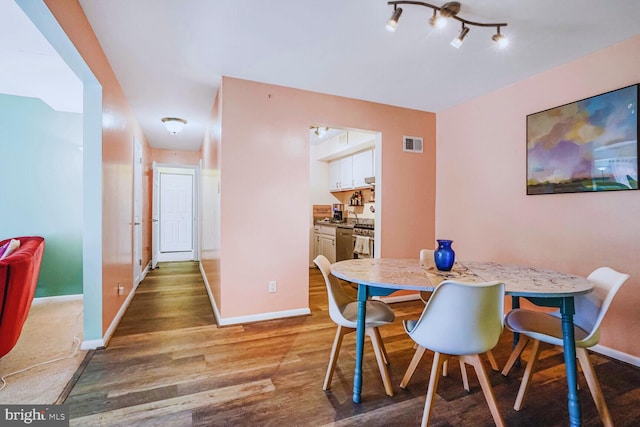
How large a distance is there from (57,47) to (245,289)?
2279 mm

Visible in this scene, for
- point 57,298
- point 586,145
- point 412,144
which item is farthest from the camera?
point 412,144

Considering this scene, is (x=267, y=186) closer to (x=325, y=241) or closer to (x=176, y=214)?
(x=325, y=241)

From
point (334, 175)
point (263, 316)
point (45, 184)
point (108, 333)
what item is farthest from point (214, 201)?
point (334, 175)

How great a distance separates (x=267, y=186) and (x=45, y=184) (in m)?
2.69

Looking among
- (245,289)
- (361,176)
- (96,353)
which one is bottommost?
(96,353)

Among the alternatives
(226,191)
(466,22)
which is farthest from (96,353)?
(466,22)

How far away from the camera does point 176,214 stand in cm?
682

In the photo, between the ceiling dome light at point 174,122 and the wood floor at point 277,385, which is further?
the ceiling dome light at point 174,122

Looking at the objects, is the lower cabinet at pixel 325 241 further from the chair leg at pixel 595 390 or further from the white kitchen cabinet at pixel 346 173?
the chair leg at pixel 595 390

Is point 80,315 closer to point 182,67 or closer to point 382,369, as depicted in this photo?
point 182,67

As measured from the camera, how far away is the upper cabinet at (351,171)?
192 inches

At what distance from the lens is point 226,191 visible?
2883 millimetres

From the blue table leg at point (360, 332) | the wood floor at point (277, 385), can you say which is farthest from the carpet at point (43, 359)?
the blue table leg at point (360, 332)

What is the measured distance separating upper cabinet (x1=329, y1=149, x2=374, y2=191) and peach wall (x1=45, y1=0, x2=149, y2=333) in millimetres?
3322
